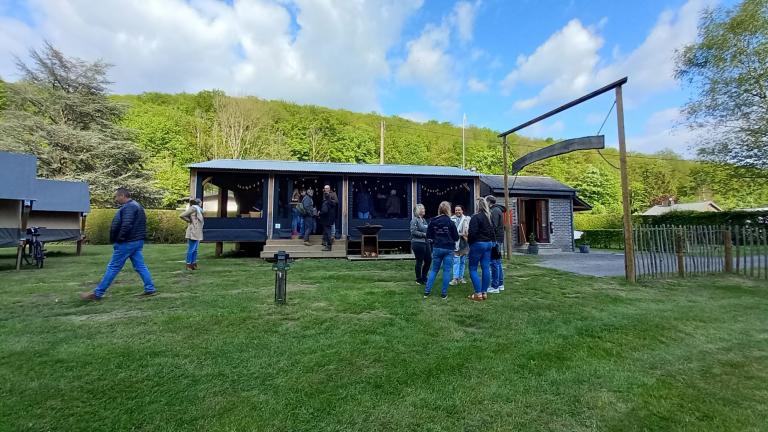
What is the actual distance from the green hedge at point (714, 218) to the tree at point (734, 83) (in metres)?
2.31

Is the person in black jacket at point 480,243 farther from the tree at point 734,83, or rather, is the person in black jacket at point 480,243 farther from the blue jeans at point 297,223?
the tree at point 734,83

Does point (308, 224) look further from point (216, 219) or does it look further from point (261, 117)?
point (261, 117)

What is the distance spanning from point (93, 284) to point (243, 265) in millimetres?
3075

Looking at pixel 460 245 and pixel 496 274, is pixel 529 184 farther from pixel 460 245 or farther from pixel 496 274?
pixel 496 274

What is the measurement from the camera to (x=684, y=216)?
1930cm

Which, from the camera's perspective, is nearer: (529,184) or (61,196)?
(61,196)

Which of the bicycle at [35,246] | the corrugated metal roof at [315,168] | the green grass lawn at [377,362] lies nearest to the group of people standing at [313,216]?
the corrugated metal roof at [315,168]

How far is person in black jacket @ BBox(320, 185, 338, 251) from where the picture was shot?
33.7 ft

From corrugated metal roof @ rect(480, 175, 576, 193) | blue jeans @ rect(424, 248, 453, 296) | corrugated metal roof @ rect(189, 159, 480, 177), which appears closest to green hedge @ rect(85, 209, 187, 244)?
Result: corrugated metal roof @ rect(189, 159, 480, 177)

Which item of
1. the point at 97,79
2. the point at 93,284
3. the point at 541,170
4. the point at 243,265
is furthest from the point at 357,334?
the point at 541,170

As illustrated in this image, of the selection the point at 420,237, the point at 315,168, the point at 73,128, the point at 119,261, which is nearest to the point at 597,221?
the point at 315,168

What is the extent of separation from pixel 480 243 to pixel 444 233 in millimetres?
550

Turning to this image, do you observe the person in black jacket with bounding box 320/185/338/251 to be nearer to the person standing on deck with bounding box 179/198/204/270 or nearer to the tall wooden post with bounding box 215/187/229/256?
the person standing on deck with bounding box 179/198/204/270

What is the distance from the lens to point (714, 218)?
18312 mm
